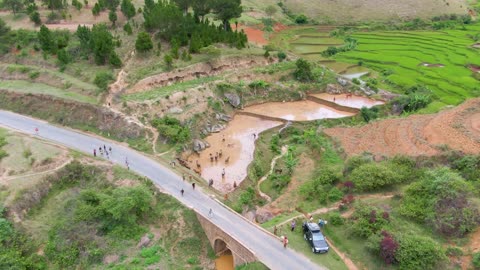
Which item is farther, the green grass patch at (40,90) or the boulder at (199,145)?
the green grass patch at (40,90)

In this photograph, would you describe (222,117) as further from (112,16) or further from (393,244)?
(393,244)

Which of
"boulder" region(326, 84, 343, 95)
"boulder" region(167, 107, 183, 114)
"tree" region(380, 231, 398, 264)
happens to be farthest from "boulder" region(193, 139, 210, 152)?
"tree" region(380, 231, 398, 264)

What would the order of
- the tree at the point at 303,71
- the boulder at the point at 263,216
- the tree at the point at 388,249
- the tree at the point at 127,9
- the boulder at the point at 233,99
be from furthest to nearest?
1. the tree at the point at 127,9
2. the tree at the point at 303,71
3. the boulder at the point at 233,99
4. the boulder at the point at 263,216
5. the tree at the point at 388,249

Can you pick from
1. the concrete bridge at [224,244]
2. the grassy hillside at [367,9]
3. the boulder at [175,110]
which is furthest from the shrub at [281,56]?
the concrete bridge at [224,244]

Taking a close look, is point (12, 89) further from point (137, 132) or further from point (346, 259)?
point (346, 259)

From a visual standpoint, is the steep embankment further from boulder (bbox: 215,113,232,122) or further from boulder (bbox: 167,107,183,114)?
boulder (bbox: 215,113,232,122)

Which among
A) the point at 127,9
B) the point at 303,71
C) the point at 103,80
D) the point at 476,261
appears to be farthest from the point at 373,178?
the point at 127,9

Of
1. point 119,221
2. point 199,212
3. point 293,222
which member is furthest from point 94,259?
point 293,222

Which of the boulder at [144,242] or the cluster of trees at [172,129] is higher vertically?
the cluster of trees at [172,129]

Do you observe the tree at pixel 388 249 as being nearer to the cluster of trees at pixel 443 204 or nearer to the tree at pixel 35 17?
the cluster of trees at pixel 443 204
